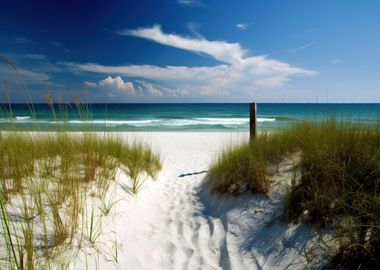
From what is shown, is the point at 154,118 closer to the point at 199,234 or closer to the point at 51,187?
the point at 51,187

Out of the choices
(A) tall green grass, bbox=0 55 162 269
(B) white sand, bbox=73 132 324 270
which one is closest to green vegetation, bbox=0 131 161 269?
(A) tall green grass, bbox=0 55 162 269

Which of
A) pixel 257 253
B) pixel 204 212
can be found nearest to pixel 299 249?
pixel 257 253

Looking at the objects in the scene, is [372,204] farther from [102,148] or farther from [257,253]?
[102,148]

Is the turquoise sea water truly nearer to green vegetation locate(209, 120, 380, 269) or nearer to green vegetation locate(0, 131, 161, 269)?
green vegetation locate(0, 131, 161, 269)

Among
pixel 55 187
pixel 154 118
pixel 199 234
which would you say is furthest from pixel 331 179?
pixel 154 118

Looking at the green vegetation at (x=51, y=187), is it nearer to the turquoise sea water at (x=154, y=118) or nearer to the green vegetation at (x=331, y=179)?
the turquoise sea water at (x=154, y=118)

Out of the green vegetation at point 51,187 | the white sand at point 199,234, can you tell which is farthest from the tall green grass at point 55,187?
the white sand at point 199,234

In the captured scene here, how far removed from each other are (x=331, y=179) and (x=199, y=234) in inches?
63.4

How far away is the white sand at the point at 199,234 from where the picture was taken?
2.24m

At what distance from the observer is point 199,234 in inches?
112

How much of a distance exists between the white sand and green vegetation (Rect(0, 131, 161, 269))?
0.26 m

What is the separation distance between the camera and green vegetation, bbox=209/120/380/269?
179cm

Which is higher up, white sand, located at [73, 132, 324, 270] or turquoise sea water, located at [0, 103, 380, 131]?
turquoise sea water, located at [0, 103, 380, 131]

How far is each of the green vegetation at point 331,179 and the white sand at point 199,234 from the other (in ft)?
0.72
